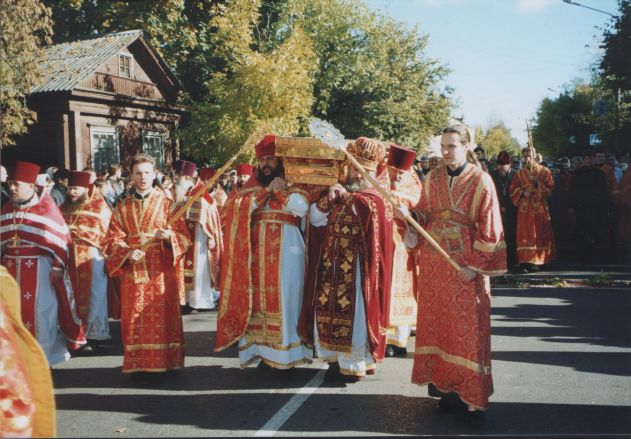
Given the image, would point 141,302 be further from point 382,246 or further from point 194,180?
point 194,180

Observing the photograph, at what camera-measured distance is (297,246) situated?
596cm

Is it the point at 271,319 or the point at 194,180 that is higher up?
the point at 194,180

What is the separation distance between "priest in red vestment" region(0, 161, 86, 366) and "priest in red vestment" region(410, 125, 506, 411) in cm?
354

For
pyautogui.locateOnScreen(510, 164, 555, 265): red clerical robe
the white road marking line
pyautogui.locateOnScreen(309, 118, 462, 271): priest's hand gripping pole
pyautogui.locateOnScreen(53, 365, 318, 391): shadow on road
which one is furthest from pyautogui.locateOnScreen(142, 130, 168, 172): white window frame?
pyautogui.locateOnScreen(309, 118, 462, 271): priest's hand gripping pole

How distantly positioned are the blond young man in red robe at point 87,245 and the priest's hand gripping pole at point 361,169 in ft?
11.6

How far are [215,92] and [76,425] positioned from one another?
16072 millimetres

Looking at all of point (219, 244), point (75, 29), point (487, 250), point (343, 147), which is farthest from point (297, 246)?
point (75, 29)

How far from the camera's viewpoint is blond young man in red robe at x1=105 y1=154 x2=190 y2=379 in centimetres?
564

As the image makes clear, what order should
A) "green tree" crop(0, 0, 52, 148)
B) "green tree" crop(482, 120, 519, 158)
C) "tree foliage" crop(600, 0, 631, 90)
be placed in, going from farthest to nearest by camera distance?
"green tree" crop(482, 120, 519, 158) → "tree foliage" crop(600, 0, 631, 90) → "green tree" crop(0, 0, 52, 148)

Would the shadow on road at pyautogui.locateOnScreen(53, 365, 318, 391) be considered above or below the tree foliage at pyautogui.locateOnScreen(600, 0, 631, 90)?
below

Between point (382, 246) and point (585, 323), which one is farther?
point (585, 323)

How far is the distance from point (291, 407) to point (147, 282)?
5.97 feet

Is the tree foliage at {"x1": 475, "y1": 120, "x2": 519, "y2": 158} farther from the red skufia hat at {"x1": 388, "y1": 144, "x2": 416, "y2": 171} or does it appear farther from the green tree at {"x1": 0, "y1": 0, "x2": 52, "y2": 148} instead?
the red skufia hat at {"x1": 388, "y1": 144, "x2": 416, "y2": 171}

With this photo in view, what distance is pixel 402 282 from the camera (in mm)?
6477
